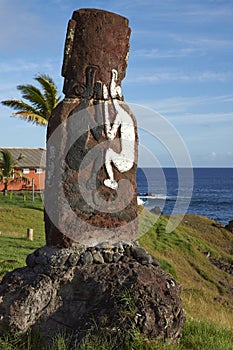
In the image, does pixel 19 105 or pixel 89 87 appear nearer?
pixel 89 87

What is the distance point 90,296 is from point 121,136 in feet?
7.18

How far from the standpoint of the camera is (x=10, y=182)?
131 ft

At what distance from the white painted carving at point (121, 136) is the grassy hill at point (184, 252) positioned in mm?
4870

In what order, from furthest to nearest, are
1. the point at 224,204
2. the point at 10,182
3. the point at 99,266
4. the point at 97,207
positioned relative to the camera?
the point at 224,204
the point at 10,182
the point at 97,207
the point at 99,266

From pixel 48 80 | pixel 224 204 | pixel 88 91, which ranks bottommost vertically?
pixel 224 204

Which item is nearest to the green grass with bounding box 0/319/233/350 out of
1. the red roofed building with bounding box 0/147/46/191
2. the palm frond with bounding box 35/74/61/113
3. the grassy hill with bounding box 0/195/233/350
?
the grassy hill with bounding box 0/195/233/350

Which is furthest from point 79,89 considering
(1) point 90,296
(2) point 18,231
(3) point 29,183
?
(3) point 29,183

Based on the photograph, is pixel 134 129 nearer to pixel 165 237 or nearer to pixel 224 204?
pixel 165 237

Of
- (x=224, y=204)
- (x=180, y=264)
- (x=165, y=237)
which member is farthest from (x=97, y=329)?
(x=224, y=204)

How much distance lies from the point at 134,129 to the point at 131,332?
9.42 feet

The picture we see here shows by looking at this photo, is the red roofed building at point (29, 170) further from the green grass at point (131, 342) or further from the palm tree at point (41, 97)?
the green grass at point (131, 342)

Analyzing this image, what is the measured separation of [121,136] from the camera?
7.13m

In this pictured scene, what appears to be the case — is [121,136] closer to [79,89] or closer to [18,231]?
[79,89]

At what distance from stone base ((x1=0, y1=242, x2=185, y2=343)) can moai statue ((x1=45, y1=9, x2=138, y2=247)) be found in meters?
0.35
